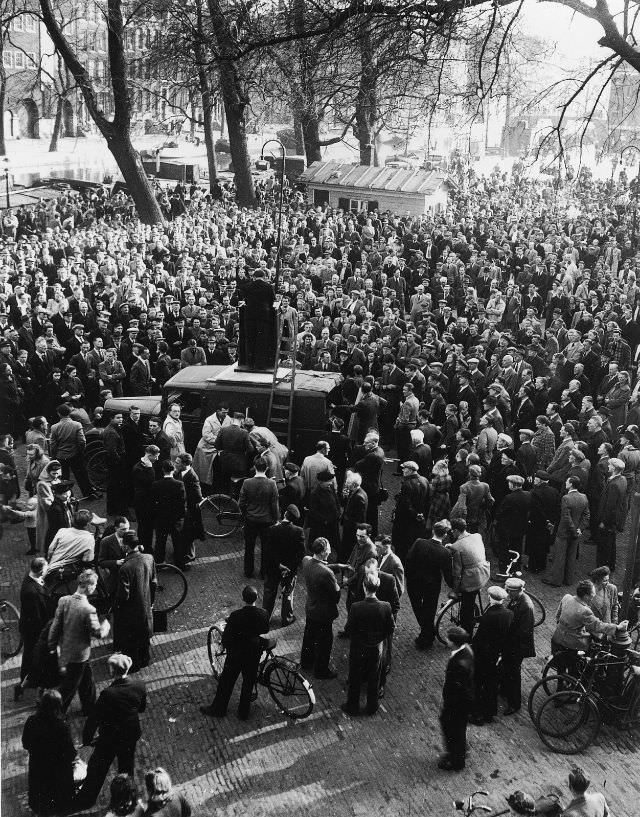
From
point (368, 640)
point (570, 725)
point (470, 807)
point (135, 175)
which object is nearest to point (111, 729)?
point (368, 640)

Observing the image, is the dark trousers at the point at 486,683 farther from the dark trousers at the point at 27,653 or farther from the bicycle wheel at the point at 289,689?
the dark trousers at the point at 27,653

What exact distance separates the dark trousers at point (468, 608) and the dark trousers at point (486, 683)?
125 cm

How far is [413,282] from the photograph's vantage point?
896 inches

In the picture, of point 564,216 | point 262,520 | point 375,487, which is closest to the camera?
point 262,520

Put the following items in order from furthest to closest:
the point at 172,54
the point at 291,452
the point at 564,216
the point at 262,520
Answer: the point at 564,216
the point at 291,452
the point at 262,520
the point at 172,54

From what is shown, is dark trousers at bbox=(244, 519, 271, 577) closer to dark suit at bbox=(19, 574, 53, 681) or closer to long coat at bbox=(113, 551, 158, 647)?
long coat at bbox=(113, 551, 158, 647)

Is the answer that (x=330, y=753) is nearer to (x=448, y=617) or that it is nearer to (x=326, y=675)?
(x=326, y=675)

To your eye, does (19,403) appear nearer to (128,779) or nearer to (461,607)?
(461,607)

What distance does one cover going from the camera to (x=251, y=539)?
34.3 ft

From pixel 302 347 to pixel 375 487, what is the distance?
5446 mm

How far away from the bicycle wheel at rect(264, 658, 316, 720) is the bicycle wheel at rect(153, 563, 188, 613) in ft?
6.08

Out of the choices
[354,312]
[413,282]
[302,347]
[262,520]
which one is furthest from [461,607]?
[413,282]

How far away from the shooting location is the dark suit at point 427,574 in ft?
29.3

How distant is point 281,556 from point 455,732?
2704mm
